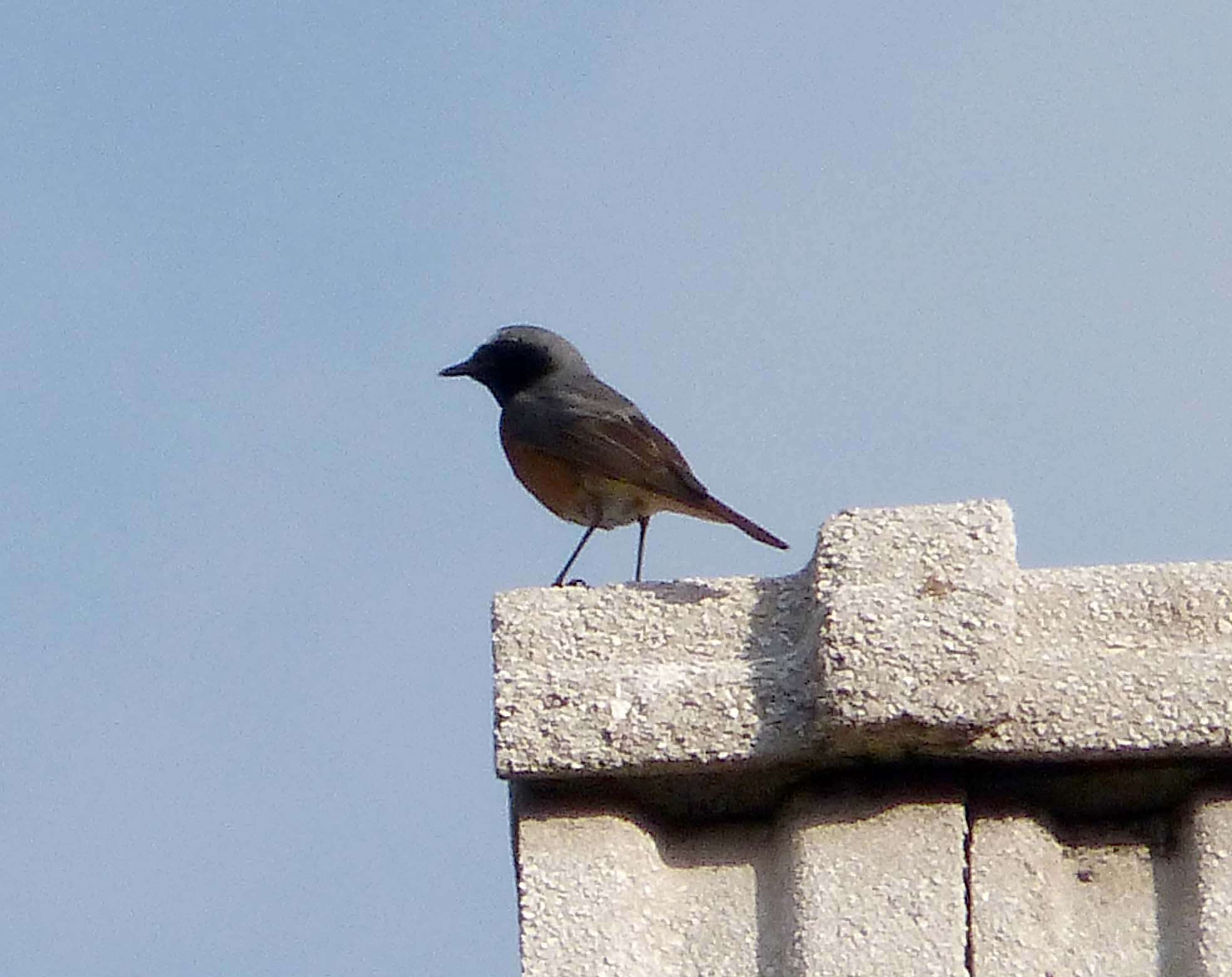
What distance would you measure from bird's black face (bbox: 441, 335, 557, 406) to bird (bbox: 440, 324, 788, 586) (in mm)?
116

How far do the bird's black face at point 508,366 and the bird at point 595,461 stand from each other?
116 millimetres

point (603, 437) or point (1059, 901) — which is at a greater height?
point (603, 437)

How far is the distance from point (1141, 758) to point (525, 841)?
0.78m

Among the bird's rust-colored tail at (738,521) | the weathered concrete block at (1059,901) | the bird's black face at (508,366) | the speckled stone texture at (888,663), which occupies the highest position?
the bird's black face at (508,366)

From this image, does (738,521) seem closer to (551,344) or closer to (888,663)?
(551,344)

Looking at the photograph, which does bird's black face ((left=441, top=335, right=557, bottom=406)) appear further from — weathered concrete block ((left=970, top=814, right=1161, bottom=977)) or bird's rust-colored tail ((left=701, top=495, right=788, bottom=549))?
weathered concrete block ((left=970, top=814, right=1161, bottom=977))

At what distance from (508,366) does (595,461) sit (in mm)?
1130

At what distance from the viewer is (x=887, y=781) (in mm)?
2707

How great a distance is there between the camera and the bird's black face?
7.69m

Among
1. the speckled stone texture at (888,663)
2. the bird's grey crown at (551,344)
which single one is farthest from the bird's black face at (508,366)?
the speckled stone texture at (888,663)

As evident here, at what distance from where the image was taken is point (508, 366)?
7801 millimetres

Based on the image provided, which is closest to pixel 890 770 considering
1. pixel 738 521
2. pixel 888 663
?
pixel 888 663

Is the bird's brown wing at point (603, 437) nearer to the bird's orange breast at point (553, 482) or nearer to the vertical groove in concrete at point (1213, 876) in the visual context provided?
the bird's orange breast at point (553, 482)

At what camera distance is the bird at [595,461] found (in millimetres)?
6664
